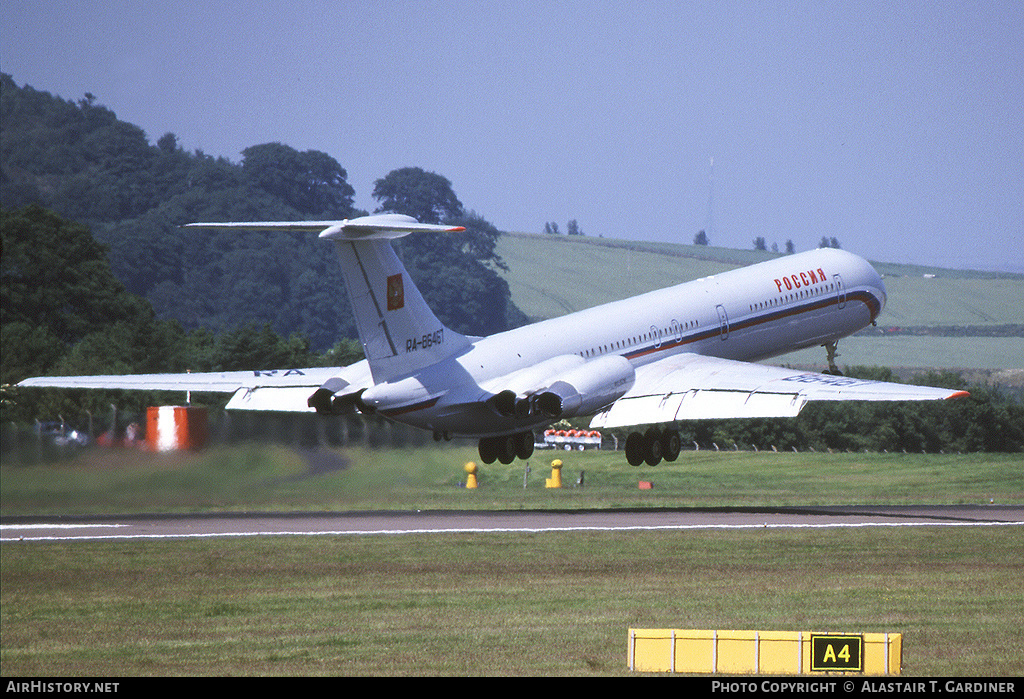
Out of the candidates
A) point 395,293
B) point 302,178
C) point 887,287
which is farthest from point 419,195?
point 395,293

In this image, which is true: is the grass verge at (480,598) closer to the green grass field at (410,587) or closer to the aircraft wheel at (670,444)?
the green grass field at (410,587)

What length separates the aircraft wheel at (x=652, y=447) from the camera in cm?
4747

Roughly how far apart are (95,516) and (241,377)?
898cm

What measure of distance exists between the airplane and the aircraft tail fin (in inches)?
1.5

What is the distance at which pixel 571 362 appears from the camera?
45.0m

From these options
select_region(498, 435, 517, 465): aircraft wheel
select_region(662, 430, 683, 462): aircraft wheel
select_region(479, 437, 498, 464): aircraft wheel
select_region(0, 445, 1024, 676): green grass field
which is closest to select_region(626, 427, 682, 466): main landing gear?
select_region(662, 430, 683, 462): aircraft wheel

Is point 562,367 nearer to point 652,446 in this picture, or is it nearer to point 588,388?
point 588,388

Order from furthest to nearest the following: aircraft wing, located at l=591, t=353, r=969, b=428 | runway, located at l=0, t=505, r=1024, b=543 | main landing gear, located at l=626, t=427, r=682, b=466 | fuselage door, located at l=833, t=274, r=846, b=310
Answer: fuselage door, located at l=833, t=274, r=846, b=310 < main landing gear, located at l=626, t=427, r=682, b=466 < runway, located at l=0, t=505, r=1024, b=543 < aircraft wing, located at l=591, t=353, r=969, b=428

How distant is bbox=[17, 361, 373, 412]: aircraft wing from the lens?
44.4 m

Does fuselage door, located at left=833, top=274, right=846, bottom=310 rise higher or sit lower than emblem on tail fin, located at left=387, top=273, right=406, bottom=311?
higher

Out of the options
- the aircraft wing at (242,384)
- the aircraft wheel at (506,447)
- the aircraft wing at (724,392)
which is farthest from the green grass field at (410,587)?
the aircraft wing at (724,392)

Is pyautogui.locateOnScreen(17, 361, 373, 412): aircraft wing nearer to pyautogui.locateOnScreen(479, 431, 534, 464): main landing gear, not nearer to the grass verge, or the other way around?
the grass verge
